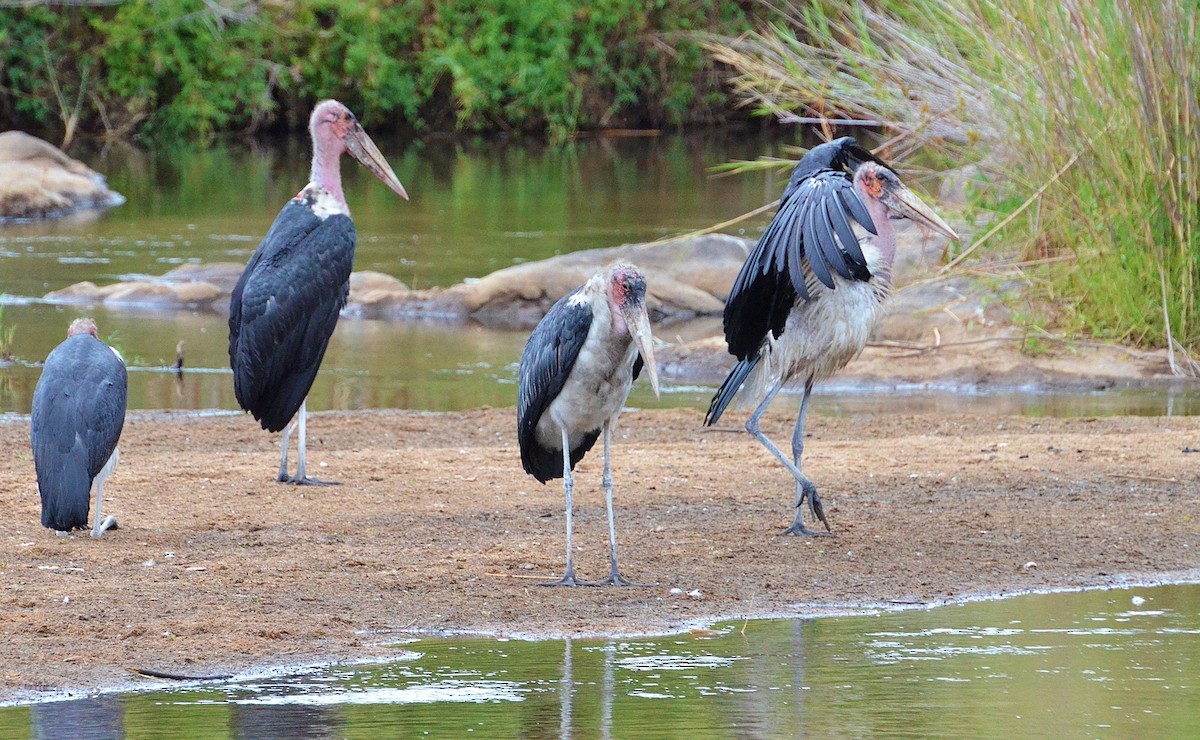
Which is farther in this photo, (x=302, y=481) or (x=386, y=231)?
(x=386, y=231)

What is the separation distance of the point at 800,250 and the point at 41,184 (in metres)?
15.6

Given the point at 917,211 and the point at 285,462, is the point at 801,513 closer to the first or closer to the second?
the point at 917,211

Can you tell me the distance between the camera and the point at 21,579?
5.25m

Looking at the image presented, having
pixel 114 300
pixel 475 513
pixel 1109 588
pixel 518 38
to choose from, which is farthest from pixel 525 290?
pixel 518 38

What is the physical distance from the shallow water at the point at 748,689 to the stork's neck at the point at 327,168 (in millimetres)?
3108

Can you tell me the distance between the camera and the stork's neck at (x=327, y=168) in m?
7.53

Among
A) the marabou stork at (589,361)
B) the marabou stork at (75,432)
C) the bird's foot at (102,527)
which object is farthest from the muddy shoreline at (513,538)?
the marabou stork at (589,361)

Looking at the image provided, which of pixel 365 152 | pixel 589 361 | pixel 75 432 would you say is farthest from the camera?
pixel 365 152

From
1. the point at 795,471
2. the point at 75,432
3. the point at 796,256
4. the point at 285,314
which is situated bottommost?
the point at 795,471

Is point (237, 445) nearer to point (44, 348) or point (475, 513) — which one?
point (475, 513)

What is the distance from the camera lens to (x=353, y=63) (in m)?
→ 28.3

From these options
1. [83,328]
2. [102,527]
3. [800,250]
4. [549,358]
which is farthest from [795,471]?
[83,328]

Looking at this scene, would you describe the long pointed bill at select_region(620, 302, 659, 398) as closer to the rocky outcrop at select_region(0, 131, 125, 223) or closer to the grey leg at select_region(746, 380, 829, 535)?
the grey leg at select_region(746, 380, 829, 535)

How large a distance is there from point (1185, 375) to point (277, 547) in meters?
5.92
